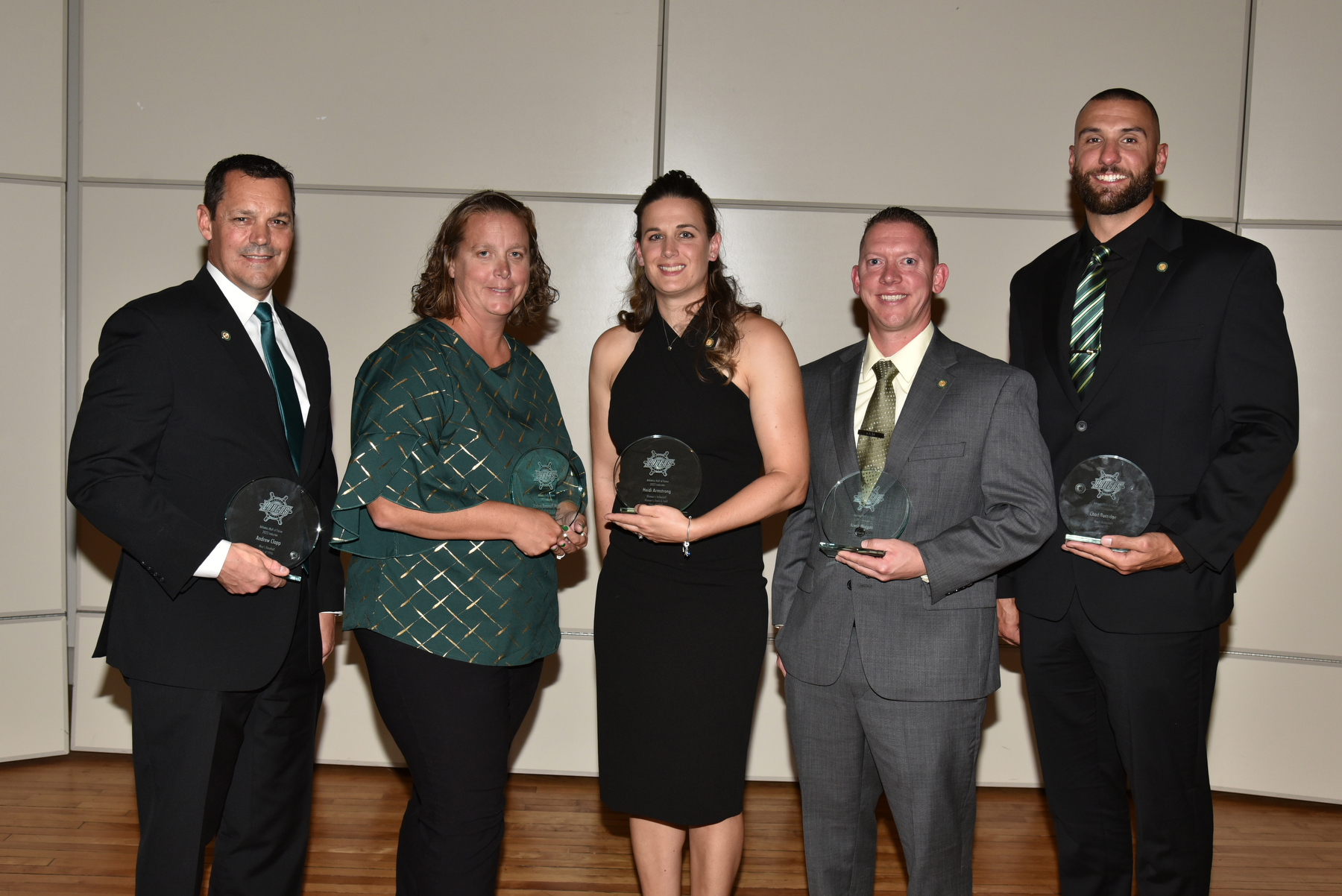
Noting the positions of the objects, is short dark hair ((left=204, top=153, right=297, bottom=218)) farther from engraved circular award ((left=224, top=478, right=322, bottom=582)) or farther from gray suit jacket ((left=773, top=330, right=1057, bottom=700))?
gray suit jacket ((left=773, top=330, right=1057, bottom=700))

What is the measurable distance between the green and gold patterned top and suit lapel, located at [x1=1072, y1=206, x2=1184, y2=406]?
1.42 meters

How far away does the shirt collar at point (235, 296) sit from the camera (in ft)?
7.09

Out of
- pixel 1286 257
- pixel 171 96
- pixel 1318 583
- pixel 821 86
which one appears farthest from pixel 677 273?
pixel 1318 583

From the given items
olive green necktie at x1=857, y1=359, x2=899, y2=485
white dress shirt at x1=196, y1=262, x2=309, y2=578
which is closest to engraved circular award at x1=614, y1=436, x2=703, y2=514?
olive green necktie at x1=857, y1=359, x2=899, y2=485

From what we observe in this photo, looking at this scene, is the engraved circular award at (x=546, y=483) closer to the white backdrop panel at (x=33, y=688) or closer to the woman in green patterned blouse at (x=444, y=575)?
the woman in green patterned blouse at (x=444, y=575)

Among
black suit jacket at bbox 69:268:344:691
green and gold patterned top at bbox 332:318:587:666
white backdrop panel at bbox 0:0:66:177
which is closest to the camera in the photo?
black suit jacket at bbox 69:268:344:691

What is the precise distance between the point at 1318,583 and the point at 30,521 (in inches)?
204

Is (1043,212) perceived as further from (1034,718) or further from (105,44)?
(105,44)

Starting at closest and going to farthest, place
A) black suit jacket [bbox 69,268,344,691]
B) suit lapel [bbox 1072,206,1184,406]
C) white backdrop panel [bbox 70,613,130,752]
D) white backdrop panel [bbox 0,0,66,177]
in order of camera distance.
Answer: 1. black suit jacket [bbox 69,268,344,691]
2. suit lapel [bbox 1072,206,1184,406]
3. white backdrop panel [bbox 0,0,66,177]
4. white backdrop panel [bbox 70,613,130,752]

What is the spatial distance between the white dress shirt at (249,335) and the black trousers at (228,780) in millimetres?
278

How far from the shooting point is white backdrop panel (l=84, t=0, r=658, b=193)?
12.1 ft

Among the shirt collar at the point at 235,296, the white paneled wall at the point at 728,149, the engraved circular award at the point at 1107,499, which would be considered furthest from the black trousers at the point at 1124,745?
the shirt collar at the point at 235,296

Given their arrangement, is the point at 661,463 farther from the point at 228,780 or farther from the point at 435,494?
the point at 228,780

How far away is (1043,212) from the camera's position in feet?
12.4
